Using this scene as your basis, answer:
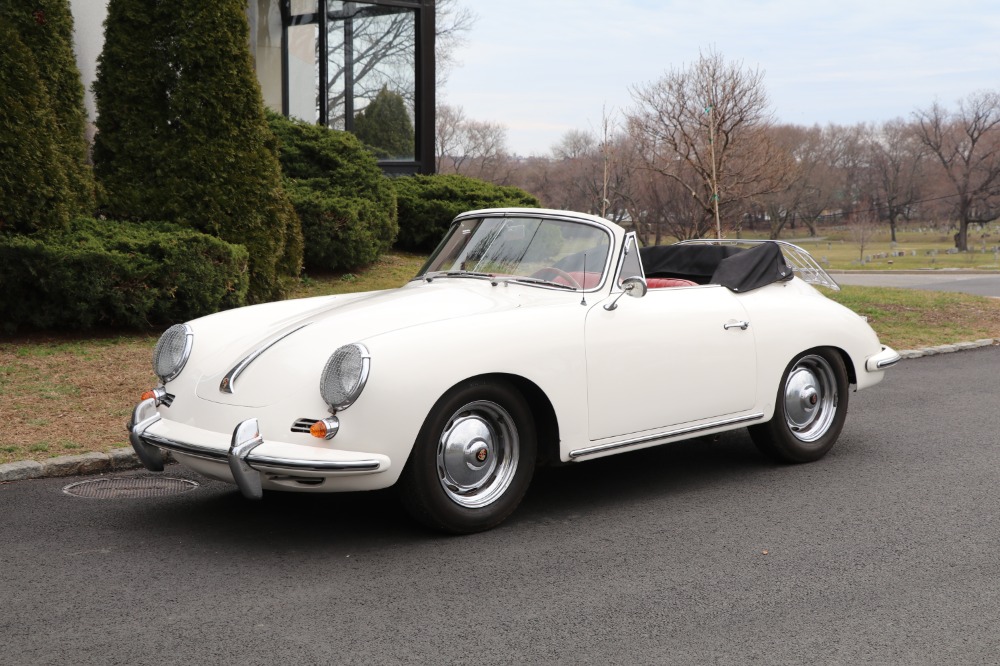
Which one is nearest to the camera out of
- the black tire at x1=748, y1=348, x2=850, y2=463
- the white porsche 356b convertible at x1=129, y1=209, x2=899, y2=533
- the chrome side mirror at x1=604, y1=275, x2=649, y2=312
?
the white porsche 356b convertible at x1=129, y1=209, x2=899, y2=533

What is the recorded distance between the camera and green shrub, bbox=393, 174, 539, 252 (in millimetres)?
16547

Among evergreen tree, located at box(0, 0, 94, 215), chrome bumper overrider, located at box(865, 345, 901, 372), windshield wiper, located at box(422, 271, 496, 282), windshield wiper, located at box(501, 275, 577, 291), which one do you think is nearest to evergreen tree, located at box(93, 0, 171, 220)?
evergreen tree, located at box(0, 0, 94, 215)

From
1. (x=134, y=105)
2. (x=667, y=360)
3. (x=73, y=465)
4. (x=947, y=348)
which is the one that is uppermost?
(x=134, y=105)

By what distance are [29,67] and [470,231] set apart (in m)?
5.59

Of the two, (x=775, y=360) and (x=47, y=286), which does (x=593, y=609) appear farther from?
(x=47, y=286)

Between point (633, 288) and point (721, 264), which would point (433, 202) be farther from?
point (633, 288)

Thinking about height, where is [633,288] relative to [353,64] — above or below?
below

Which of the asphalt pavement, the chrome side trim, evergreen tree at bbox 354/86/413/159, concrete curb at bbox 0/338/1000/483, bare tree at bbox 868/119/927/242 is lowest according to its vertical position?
the asphalt pavement

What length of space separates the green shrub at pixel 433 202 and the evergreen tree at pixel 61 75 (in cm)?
649

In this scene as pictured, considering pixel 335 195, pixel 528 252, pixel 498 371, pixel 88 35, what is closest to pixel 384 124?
pixel 335 195

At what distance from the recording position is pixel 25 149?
9.14m

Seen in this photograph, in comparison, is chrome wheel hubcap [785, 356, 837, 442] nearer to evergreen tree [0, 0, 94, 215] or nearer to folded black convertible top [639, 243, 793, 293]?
folded black convertible top [639, 243, 793, 293]

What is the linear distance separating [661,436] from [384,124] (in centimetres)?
1415

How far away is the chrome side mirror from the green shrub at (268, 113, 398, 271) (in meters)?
8.69
